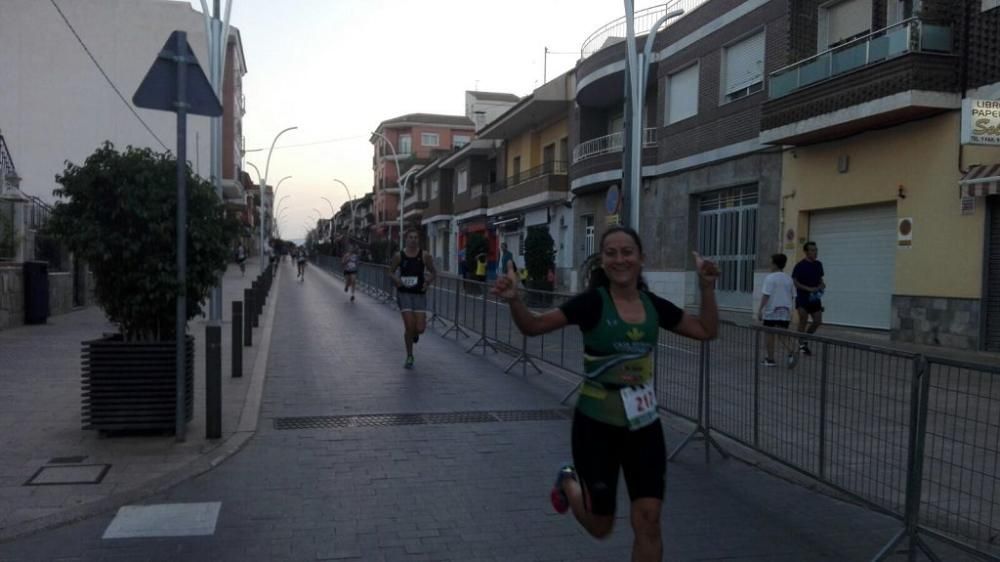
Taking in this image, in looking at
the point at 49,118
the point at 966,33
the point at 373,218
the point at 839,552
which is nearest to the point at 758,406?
the point at 839,552

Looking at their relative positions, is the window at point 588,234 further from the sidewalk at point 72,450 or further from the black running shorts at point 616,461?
the black running shorts at point 616,461

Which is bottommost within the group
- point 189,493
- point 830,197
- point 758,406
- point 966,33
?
point 189,493

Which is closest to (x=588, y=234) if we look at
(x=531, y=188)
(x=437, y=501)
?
(x=531, y=188)

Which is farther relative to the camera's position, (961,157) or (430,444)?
(961,157)

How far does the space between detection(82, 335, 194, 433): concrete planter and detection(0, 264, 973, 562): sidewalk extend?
0.79 meters

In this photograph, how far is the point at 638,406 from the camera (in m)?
3.66

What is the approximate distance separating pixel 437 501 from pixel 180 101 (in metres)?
3.63

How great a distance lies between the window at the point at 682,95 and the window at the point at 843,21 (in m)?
5.36

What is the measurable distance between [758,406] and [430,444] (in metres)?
2.59

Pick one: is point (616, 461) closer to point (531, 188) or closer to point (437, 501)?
point (437, 501)

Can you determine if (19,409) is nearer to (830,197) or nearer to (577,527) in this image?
(577,527)

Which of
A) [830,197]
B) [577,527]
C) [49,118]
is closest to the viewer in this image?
[577,527]

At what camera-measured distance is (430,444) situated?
7.02 meters

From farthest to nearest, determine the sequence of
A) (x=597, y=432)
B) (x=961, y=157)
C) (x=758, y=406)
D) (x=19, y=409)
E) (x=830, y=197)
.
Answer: (x=830, y=197)
(x=961, y=157)
(x=19, y=409)
(x=758, y=406)
(x=597, y=432)
